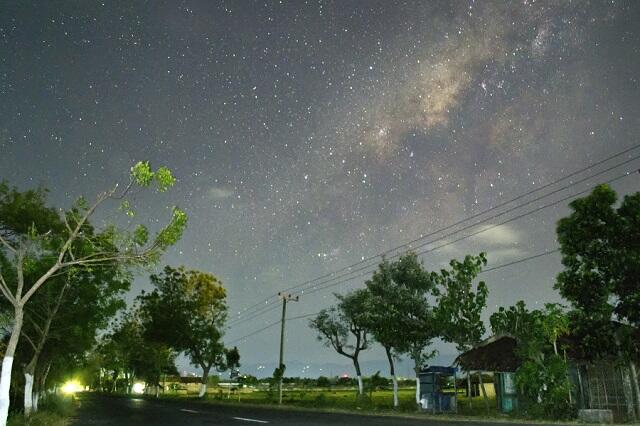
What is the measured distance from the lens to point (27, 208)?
22.7 meters

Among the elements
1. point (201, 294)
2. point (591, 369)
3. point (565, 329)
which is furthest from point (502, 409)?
point (201, 294)

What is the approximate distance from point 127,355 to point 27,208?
6529 centimetres

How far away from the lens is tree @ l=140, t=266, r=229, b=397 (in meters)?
66.3

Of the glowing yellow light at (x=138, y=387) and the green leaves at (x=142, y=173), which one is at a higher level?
the green leaves at (x=142, y=173)

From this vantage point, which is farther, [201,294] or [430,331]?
[201,294]

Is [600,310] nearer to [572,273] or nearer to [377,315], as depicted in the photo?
[572,273]

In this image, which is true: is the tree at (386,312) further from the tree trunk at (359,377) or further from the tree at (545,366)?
the tree at (545,366)

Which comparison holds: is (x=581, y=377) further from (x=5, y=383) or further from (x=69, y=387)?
(x=69, y=387)

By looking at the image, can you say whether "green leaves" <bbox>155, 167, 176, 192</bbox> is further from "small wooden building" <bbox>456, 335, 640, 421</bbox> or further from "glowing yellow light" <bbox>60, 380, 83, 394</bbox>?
"glowing yellow light" <bbox>60, 380, 83, 394</bbox>

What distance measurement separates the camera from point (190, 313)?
6675 centimetres

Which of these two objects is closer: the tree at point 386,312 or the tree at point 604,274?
the tree at point 604,274

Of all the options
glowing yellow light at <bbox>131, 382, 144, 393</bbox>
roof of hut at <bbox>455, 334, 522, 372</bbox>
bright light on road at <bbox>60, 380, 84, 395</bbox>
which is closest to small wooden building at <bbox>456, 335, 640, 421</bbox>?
roof of hut at <bbox>455, 334, 522, 372</bbox>

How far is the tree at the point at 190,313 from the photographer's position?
6631cm

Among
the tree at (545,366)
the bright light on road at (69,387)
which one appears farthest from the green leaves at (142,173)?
the bright light on road at (69,387)
